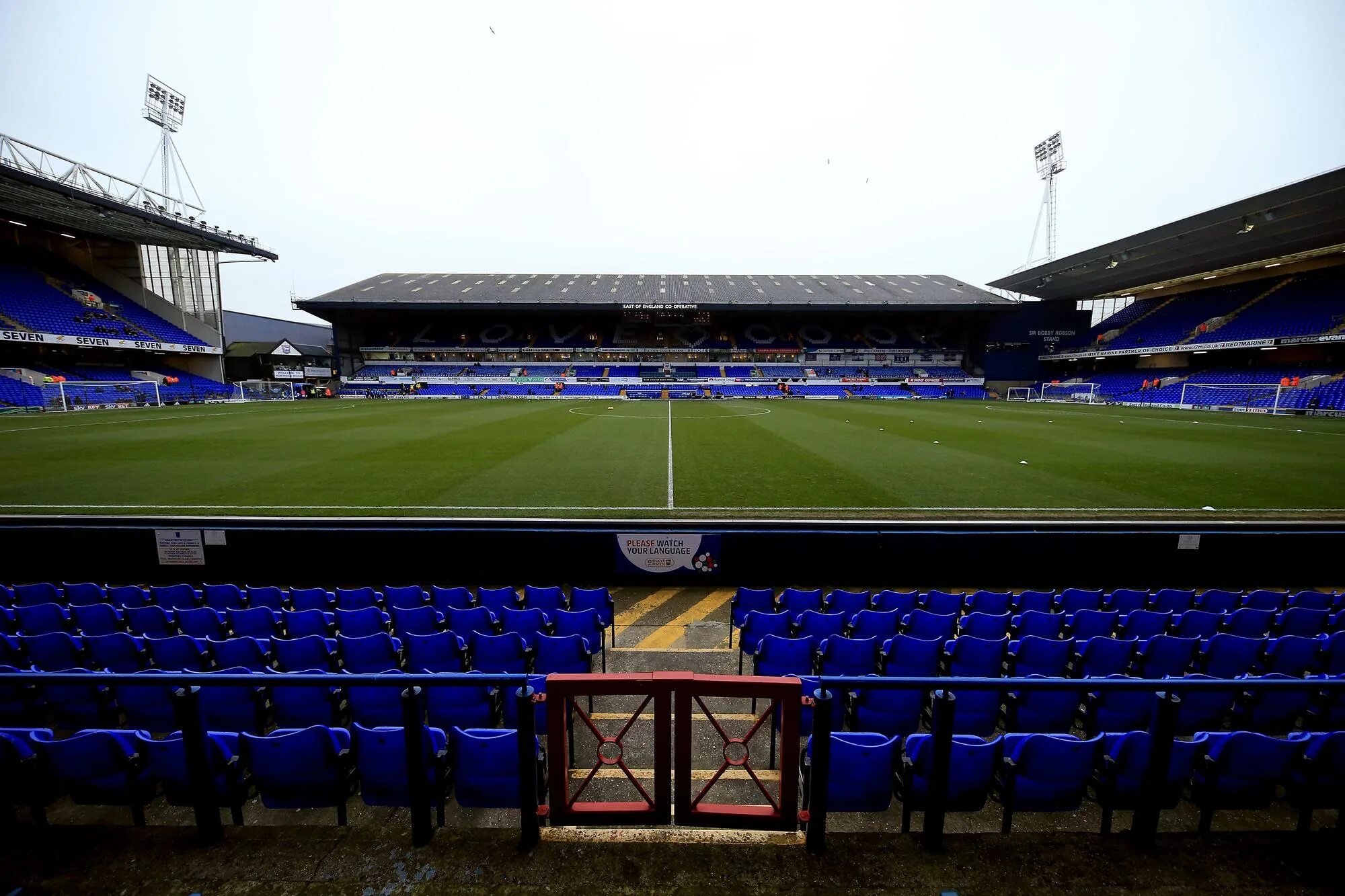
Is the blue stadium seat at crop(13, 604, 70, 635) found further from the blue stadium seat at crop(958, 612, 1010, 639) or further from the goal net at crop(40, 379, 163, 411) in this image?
the goal net at crop(40, 379, 163, 411)

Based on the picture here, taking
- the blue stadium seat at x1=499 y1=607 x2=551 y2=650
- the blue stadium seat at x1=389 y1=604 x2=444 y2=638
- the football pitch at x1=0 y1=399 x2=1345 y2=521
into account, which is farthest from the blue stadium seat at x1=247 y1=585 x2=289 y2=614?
the football pitch at x1=0 y1=399 x2=1345 y2=521

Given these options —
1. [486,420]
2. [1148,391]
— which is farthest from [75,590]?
[1148,391]

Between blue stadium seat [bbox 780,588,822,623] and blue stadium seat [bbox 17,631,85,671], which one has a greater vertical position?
blue stadium seat [bbox 17,631,85,671]

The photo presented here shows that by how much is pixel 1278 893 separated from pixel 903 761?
1668 millimetres

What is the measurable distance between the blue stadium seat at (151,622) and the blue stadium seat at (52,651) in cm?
74

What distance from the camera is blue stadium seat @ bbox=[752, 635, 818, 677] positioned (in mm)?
5383

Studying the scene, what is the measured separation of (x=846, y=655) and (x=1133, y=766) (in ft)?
7.10

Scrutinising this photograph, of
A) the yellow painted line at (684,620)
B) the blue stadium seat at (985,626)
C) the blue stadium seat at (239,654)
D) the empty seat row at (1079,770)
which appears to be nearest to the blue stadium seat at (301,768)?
the blue stadium seat at (239,654)

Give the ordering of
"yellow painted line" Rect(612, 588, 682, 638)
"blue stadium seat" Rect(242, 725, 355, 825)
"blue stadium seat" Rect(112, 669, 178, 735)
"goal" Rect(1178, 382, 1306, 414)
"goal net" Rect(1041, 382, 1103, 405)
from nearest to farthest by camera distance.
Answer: "blue stadium seat" Rect(242, 725, 355, 825) → "blue stadium seat" Rect(112, 669, 178, 735) → "yellow painted line" Rect(612, 588, 682, 638) → "goal" Rect(1178, 382, 1306, 414) → "goal net" Rect(1041, 382, 1103, 405)

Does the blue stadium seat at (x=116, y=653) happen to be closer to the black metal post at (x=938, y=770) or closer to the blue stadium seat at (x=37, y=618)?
the blue stadium seat at (x=37, y=618)

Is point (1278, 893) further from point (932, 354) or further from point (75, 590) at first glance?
point (932, 354)

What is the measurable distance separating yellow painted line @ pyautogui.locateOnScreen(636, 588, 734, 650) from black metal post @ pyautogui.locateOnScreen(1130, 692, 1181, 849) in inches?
193

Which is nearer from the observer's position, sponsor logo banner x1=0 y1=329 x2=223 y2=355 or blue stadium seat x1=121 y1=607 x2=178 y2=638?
blue stadium seat x1=121 y1=607 x2=178 y2=638

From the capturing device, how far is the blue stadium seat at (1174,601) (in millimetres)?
7066
